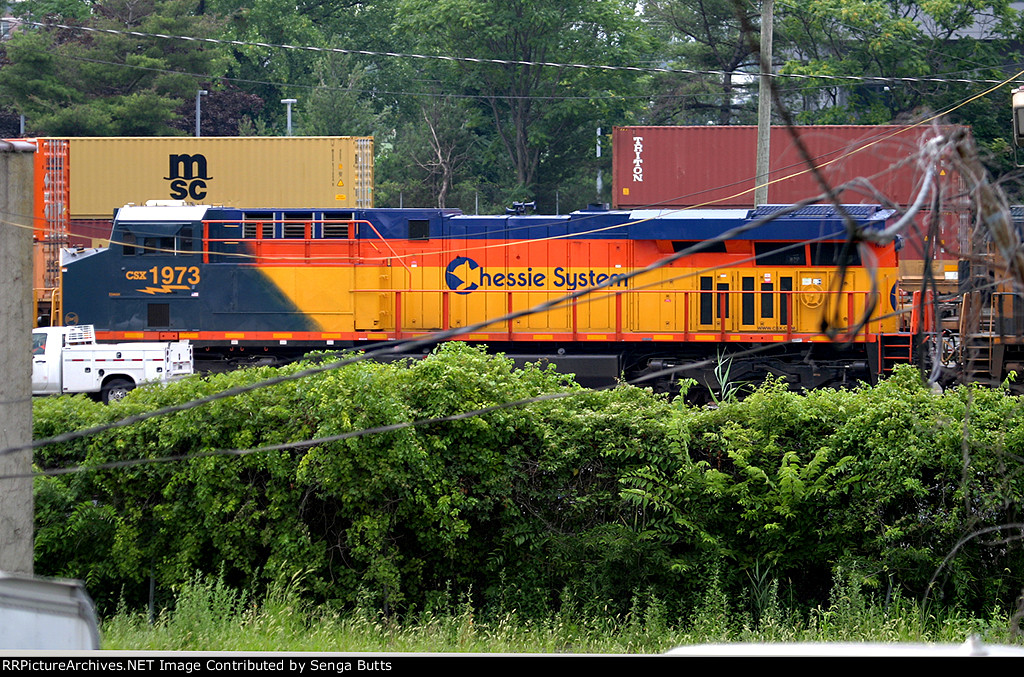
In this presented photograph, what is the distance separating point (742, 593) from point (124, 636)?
521 cm

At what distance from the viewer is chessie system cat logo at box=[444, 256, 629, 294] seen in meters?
17.8

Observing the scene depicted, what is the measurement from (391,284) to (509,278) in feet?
7.59

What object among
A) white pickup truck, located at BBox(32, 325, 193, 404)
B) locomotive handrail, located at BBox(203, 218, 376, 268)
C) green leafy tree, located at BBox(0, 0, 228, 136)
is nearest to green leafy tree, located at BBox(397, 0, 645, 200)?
green leafy tree, located at BBox(0, 0, 228, 136)

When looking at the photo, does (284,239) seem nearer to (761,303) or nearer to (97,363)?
(97,363)

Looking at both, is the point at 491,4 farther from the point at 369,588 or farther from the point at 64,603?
the point at 64,603

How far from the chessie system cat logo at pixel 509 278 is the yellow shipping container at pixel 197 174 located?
12373 mm

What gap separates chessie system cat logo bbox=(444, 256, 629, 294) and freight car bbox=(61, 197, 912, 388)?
0.8 inches

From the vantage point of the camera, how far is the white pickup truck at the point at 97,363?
1689cm

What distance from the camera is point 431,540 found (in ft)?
27.8

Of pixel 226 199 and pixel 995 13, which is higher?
pixel 995 13

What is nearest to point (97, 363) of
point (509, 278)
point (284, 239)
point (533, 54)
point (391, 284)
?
point (284, 239)

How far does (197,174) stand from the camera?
30391 mm

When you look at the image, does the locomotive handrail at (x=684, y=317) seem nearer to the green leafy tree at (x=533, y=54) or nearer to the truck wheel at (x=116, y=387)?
the truck wheel at (x=116, y=387)

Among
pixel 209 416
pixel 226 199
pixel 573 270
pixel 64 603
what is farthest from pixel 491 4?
pixel 64 603
